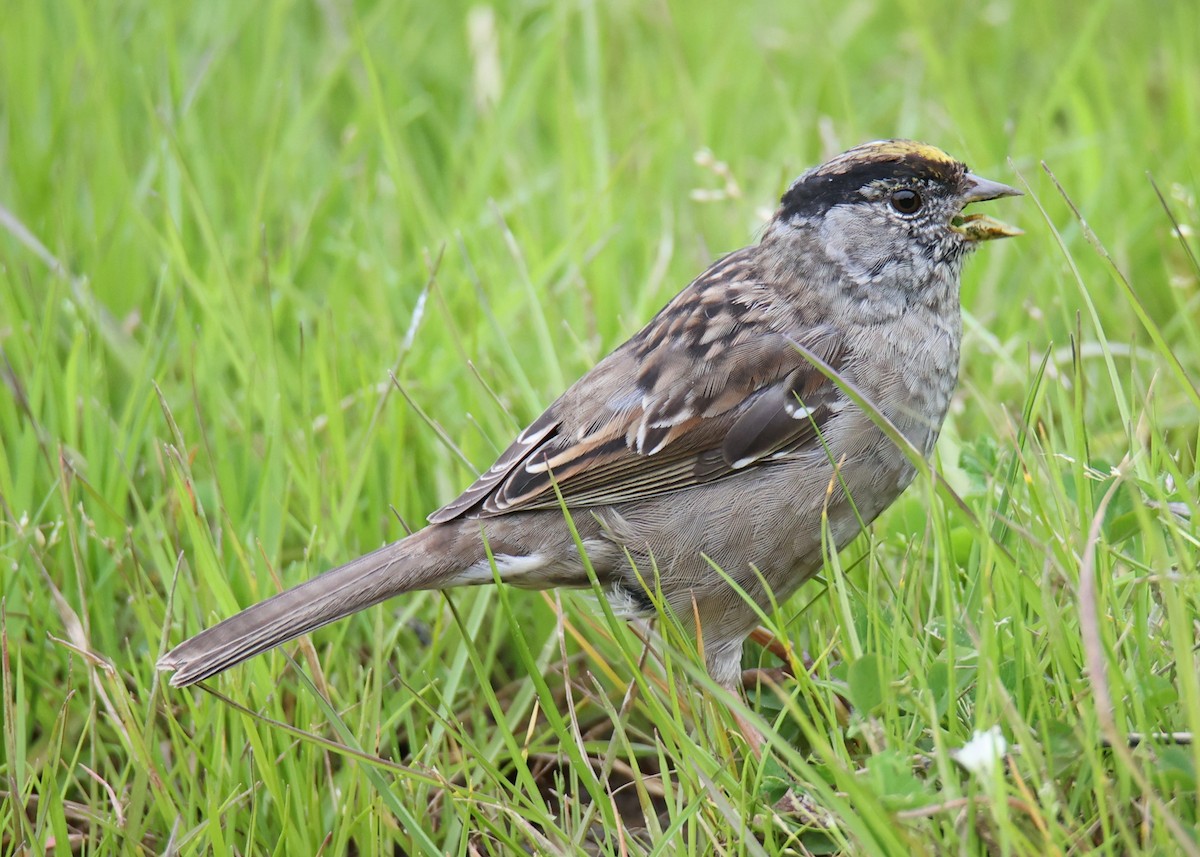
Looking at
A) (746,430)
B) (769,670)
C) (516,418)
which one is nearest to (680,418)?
(746,430)

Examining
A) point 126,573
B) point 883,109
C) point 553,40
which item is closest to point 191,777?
point 126,573

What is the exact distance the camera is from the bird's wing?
115 inches

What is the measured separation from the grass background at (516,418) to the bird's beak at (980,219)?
0.10m

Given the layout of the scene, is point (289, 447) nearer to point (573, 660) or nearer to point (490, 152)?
point (573, 660)

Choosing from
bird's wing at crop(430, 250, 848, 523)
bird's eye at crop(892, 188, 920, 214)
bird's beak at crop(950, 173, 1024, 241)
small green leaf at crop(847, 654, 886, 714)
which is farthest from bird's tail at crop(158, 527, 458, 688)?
bird's beak at crop(950, 173, 1024, 241)

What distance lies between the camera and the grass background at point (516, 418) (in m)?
2.23

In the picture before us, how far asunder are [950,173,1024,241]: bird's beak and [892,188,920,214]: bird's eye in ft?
0.32

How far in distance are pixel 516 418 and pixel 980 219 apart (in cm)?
135

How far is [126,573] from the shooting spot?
9.59 feet

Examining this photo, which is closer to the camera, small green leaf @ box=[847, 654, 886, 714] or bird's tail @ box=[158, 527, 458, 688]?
small green leaf @ box=[847, 654, 886, 714]

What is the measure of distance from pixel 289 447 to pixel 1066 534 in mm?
1753

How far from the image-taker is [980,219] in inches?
122

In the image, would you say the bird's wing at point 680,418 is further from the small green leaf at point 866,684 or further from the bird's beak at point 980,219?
the small green leaf at point 866,684

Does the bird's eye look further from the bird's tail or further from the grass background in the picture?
the bird's tail
